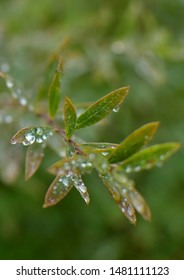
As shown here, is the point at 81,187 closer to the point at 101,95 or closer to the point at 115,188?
the point at 115,188

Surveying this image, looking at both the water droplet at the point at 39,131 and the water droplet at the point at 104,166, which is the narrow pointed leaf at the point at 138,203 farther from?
the water droplet at the point at 39,131

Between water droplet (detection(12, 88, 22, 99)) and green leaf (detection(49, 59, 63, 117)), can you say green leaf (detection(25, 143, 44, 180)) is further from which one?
water droplet (detection(12, 88, 22, 99))

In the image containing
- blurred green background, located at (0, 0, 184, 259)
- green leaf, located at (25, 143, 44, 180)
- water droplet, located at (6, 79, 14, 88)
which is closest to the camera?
green leaf, located at (25, 143, 44, 180)

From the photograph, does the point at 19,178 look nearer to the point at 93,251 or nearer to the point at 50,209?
the point at 50,209

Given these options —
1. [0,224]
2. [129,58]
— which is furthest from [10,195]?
[129,58]

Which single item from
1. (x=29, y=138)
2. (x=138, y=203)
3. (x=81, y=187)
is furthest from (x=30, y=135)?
(x=138, y=203)

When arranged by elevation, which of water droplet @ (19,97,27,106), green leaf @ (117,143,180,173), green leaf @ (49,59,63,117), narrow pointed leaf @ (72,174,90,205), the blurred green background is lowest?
narrow pointed leaf @ (72,174,90,205)

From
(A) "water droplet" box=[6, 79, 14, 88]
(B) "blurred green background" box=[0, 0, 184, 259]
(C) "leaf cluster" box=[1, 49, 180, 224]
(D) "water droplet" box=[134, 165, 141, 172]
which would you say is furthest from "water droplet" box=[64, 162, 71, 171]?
(B) "blurred green background" box=[0, 0, 184, 259]
